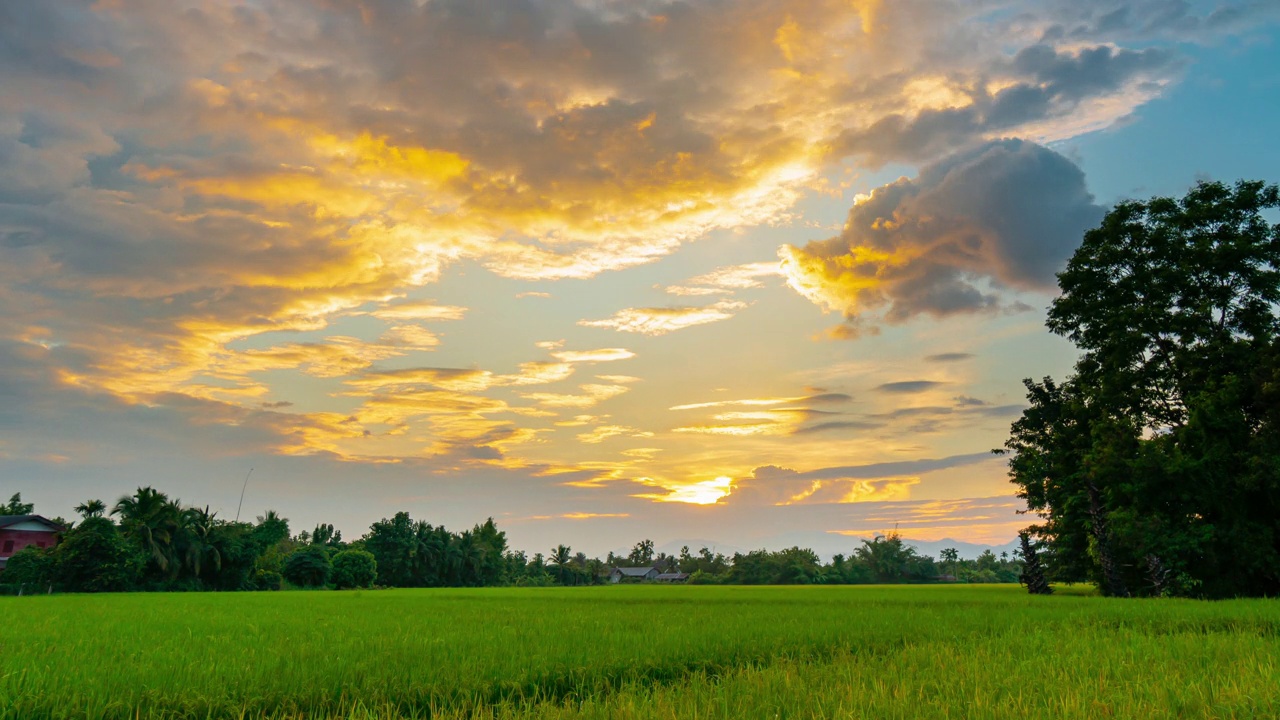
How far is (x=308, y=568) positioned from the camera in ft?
200

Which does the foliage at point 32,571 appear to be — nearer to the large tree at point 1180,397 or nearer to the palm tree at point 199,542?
the palm tree at point 199,542

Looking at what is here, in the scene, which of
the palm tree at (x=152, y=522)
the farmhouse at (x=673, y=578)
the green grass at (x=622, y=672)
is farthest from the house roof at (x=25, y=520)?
the farmhouse at (x=673, y=578)

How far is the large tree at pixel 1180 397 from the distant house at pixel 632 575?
4445 inches

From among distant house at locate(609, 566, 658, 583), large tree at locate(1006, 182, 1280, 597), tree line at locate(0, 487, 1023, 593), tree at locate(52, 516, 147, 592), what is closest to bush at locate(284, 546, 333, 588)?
tree line at locate(0, 487, 1023, 593)

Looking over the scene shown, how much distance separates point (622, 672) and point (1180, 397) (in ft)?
99.9

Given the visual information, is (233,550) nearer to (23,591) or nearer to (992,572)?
(23,591)

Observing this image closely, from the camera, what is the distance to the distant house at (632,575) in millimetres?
139250

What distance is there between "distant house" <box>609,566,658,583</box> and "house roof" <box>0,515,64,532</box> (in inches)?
3767

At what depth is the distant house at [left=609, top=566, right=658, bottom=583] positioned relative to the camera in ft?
457

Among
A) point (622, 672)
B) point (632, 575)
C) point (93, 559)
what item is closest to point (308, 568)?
point (93, 559)

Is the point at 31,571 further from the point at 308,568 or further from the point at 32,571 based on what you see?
the point at 308,568

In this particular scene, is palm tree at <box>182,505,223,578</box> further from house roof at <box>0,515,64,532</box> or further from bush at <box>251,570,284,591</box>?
house roof at <box>0,515,64,532</box>

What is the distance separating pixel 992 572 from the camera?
104625mm

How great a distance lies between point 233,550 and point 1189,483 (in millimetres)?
58451
